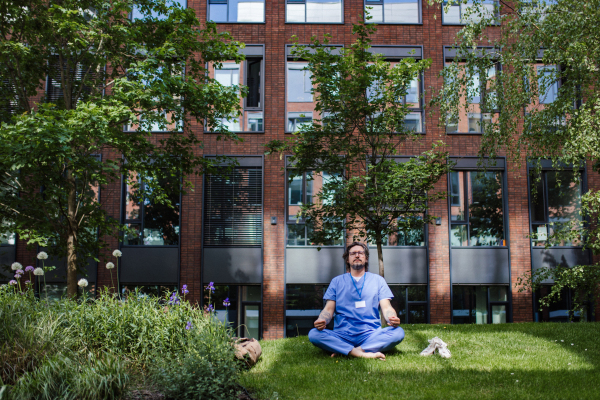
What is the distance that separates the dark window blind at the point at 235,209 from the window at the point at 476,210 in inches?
250

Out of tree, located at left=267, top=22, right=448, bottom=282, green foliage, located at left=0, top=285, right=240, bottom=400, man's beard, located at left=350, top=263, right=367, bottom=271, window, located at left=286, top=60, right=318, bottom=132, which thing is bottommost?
green foliage, located at left=0, top=285, right=240, bottom=400

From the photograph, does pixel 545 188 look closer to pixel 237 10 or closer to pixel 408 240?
pixel 408 240

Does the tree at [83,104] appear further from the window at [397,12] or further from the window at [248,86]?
the window at [397,12]

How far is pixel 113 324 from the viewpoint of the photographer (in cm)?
590

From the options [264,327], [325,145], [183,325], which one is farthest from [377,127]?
[264,327]

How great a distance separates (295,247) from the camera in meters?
15.3

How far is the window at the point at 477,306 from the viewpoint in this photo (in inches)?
602

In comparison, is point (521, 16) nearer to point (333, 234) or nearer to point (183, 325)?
point (333, 234)

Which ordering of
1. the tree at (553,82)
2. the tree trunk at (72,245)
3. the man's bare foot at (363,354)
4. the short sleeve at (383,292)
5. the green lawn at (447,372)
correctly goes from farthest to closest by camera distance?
1. the tree trunk at (72,245)
2. the tree at (553,82)
3. the short sleeve at (383,292)
4. the man's bare foot at (363,354)
5. the green lawn at (447,372)

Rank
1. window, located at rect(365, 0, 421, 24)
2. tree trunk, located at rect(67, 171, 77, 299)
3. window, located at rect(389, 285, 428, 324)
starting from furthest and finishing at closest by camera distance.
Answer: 1. window, located at rect(365, 0, 421, 24)
2. window, located at rect(389, 285, 428, 324)
3. tree trunk, located at rect(67, 171, 77, 299)

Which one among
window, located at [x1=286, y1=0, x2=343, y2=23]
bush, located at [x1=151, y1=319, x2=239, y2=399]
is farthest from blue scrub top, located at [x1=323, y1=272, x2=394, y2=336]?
window, located at [x1=286, y1=0, x2=343, y2=23]

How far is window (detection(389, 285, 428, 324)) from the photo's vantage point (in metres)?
15.3

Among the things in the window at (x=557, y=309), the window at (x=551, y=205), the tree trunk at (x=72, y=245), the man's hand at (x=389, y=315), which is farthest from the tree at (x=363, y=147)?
the window at (x=557, y=309)

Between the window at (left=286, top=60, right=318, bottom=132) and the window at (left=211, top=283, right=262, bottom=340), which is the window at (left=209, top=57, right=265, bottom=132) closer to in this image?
the window at (left=286, top=60, right=318, bottom=132)
